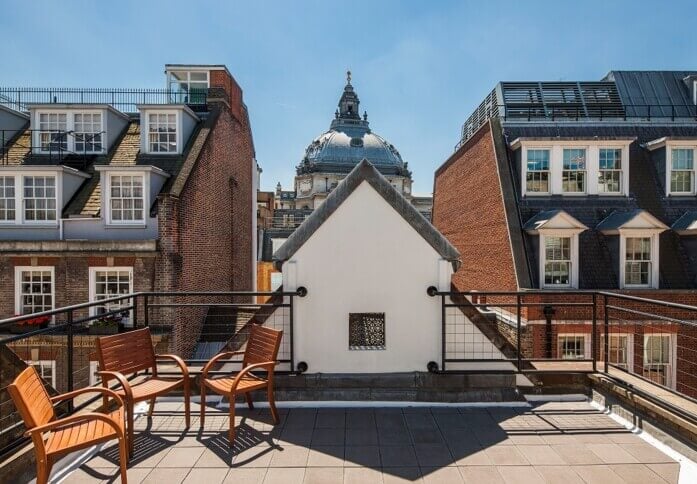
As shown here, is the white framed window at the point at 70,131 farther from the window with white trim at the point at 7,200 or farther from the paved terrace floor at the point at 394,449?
the paved terrace floor at the point at 394,449

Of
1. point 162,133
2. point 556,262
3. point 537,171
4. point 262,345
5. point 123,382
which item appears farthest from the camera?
point 162,133

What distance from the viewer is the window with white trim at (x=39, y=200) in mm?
14273

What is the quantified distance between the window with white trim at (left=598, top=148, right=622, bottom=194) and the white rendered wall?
12409 mm

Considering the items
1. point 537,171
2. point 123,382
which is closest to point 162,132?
point 123,382

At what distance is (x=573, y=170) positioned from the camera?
14.3 metres

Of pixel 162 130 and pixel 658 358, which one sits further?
pixel 162 130

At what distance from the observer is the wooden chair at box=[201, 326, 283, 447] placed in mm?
→ 4156

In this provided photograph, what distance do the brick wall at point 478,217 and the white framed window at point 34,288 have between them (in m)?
15.3

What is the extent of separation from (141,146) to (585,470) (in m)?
17.7

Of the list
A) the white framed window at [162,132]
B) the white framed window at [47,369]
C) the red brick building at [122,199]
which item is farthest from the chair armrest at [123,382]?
the white framed window at [162,132]

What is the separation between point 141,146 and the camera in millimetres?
16266

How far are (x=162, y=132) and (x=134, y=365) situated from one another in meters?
14.0

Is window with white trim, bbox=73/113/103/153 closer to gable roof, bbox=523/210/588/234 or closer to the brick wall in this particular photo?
the brick wall

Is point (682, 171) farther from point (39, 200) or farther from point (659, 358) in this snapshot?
point (39, 200)
